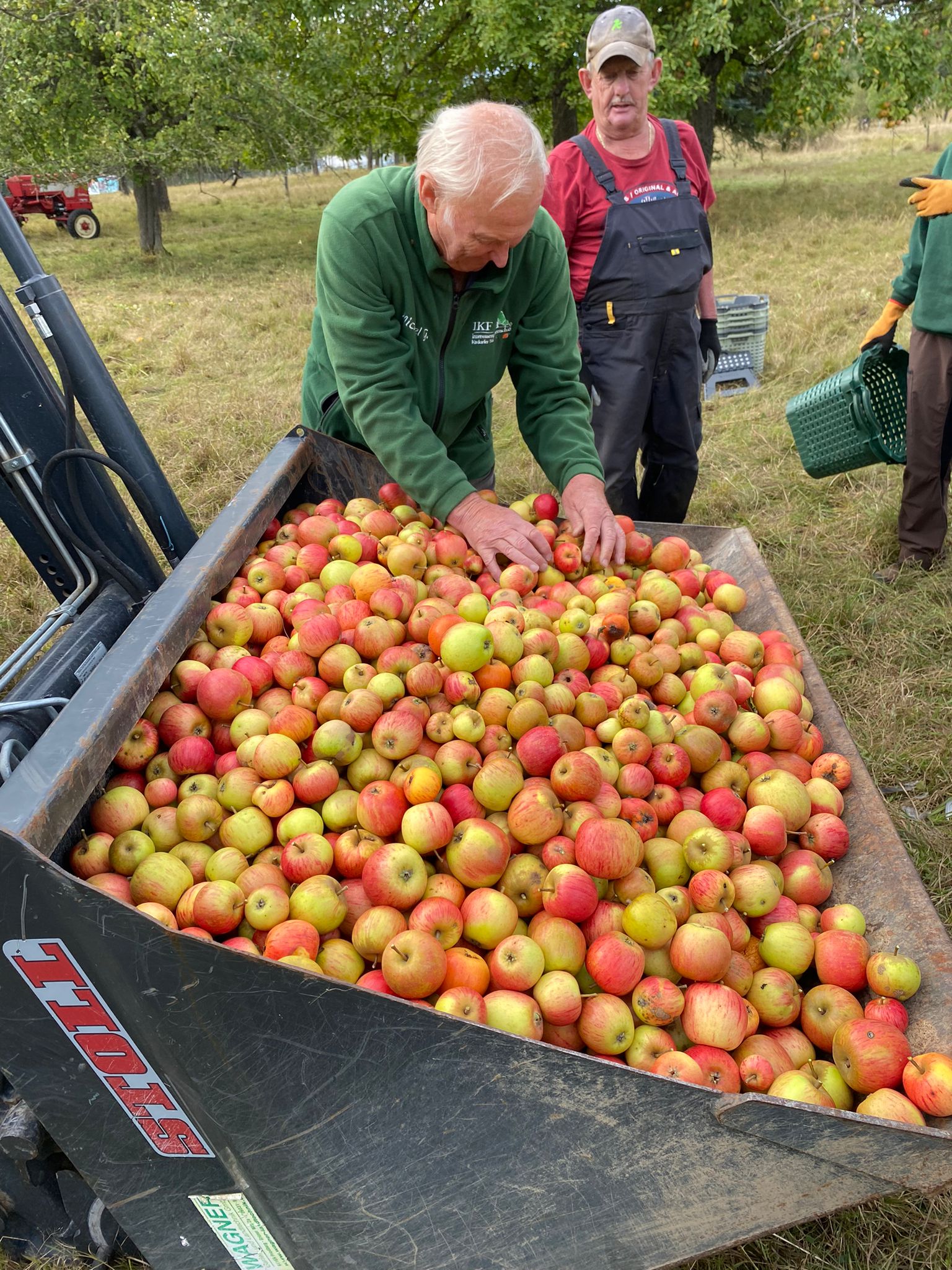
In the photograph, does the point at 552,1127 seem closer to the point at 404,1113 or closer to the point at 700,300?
the point at 404,1113

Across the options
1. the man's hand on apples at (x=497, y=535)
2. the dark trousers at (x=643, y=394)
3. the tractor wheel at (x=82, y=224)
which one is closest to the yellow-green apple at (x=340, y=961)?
the man's hand on apples at (x=497, y=535)

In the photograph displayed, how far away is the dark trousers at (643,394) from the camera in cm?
432

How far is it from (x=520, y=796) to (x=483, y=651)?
468 mm

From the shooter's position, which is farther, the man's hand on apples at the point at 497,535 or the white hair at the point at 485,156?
the man's hand on apples at the point at 497,535

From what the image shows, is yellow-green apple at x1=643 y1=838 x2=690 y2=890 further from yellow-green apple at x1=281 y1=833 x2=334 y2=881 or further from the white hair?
the white hair

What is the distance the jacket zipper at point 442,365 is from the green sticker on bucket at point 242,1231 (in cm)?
251

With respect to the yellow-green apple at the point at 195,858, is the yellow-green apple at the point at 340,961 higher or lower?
lower

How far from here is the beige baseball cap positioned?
388 centimetres

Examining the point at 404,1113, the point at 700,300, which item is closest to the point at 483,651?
the point at 404,1113

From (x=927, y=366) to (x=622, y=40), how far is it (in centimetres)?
219

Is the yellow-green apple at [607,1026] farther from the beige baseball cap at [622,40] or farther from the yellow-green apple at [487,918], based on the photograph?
the beige baseball cap at [622,40]

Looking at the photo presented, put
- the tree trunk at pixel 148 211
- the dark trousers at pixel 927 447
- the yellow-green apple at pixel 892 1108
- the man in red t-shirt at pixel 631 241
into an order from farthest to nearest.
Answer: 1. the tree trunk at pixel 148 211
2. the dark trousers at pixel 927 447
3. the man in red t-shirt at pixel 631 241
4. the yellow-green apple at pixel 892 1108

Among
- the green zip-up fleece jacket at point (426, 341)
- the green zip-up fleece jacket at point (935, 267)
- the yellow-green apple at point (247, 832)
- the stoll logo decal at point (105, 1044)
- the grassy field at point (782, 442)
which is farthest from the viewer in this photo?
the green zip-up fleece jacket at point (935, 267)

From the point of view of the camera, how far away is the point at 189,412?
312 inches
